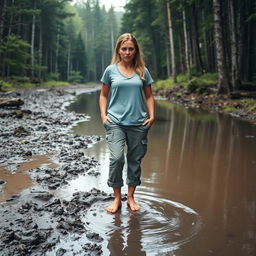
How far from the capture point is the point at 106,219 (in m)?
3.70

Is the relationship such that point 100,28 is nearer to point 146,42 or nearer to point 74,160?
point 146,42

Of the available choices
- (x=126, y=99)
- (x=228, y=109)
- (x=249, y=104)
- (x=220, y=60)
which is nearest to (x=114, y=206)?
(x=126, y=99)

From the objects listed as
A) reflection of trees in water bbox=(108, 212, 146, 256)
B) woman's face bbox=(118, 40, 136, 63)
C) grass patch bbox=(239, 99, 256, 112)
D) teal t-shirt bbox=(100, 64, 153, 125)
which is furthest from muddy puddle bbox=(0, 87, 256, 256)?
grass patch bbox=(239, 99, 256, 112)

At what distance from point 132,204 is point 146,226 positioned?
0.55m

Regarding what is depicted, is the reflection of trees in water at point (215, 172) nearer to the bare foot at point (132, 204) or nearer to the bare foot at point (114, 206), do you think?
the bare foot at point (132, 204)

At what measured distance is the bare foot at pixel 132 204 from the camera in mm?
3998

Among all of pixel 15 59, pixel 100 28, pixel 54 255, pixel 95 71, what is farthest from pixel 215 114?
pixel 100 28

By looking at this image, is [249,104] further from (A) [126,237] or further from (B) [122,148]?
(A) [126,237]

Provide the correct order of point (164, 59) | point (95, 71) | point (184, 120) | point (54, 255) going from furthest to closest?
point (95, 71), point (164, 59), point (184, 120), point (54, 255)

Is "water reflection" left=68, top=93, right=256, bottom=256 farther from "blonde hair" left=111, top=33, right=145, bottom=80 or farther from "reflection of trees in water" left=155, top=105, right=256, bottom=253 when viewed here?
"blonde hair" left=111, top=33, right=145, bottom=80

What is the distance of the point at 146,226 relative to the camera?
3.54 m

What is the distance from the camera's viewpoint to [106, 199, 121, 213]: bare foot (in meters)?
3.92

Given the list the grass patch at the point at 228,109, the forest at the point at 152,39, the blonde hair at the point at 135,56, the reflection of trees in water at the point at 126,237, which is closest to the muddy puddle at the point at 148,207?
the reflection of trees in water at the point at 126,237

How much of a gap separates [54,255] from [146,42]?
40.5 metres
